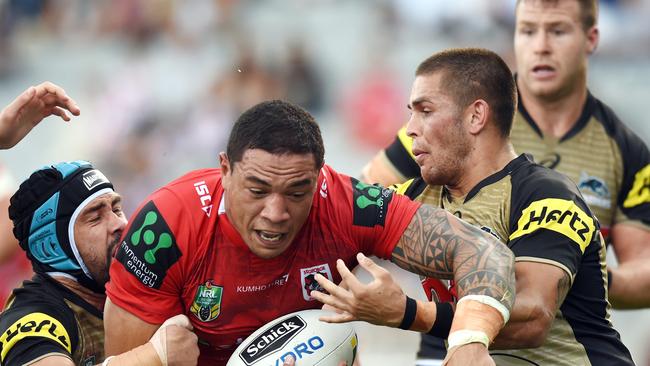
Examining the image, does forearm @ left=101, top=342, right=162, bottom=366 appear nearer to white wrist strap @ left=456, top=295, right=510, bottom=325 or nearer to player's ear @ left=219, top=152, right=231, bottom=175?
player's ear @ left=219, top=152, right=231, bottom=175

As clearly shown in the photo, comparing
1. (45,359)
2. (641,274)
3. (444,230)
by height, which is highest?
(444,230)

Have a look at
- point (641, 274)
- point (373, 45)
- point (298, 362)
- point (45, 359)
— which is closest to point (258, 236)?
point (298, 362)

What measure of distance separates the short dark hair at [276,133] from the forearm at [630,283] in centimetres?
258

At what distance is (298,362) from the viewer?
486cm

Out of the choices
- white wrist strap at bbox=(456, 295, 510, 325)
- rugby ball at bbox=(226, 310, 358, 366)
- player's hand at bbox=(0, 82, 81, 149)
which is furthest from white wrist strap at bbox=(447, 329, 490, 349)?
player's hand at bbox=(0, 82, 81, 149)

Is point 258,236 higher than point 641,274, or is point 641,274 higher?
point 258,236

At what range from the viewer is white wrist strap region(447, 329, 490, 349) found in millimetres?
4445

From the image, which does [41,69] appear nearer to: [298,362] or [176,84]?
[176,84]

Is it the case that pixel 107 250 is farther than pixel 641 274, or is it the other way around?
pixel 641 274

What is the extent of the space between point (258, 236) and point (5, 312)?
1.40 meters

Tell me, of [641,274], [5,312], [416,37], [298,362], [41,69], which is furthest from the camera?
[41,69]

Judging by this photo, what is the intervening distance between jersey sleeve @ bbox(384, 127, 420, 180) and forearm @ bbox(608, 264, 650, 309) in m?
1.35

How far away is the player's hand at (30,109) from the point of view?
571 centimetres

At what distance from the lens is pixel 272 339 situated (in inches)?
194
